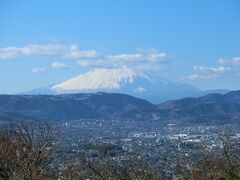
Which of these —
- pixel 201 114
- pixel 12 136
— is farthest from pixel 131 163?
pixel 201 114

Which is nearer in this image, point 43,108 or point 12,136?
point 12,136

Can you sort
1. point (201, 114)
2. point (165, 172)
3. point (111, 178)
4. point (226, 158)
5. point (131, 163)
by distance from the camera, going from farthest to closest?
1. point (201, 114)
2. point (165, 172)
3. point (131, 163)
4. point (111, 178)
5. point (226, 158)

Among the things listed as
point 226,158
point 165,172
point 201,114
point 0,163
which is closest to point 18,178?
point 0,163

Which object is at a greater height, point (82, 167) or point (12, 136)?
point (12, 136)

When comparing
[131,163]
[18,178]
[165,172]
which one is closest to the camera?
[18,178]

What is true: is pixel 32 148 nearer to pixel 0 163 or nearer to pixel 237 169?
pixel 0 163

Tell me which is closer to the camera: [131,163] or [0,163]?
[0,163]

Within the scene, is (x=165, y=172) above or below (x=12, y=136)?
below

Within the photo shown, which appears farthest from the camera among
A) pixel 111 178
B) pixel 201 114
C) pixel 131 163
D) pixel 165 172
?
pixel 201 114

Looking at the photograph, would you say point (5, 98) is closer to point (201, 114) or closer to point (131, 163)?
point (201, 114)
